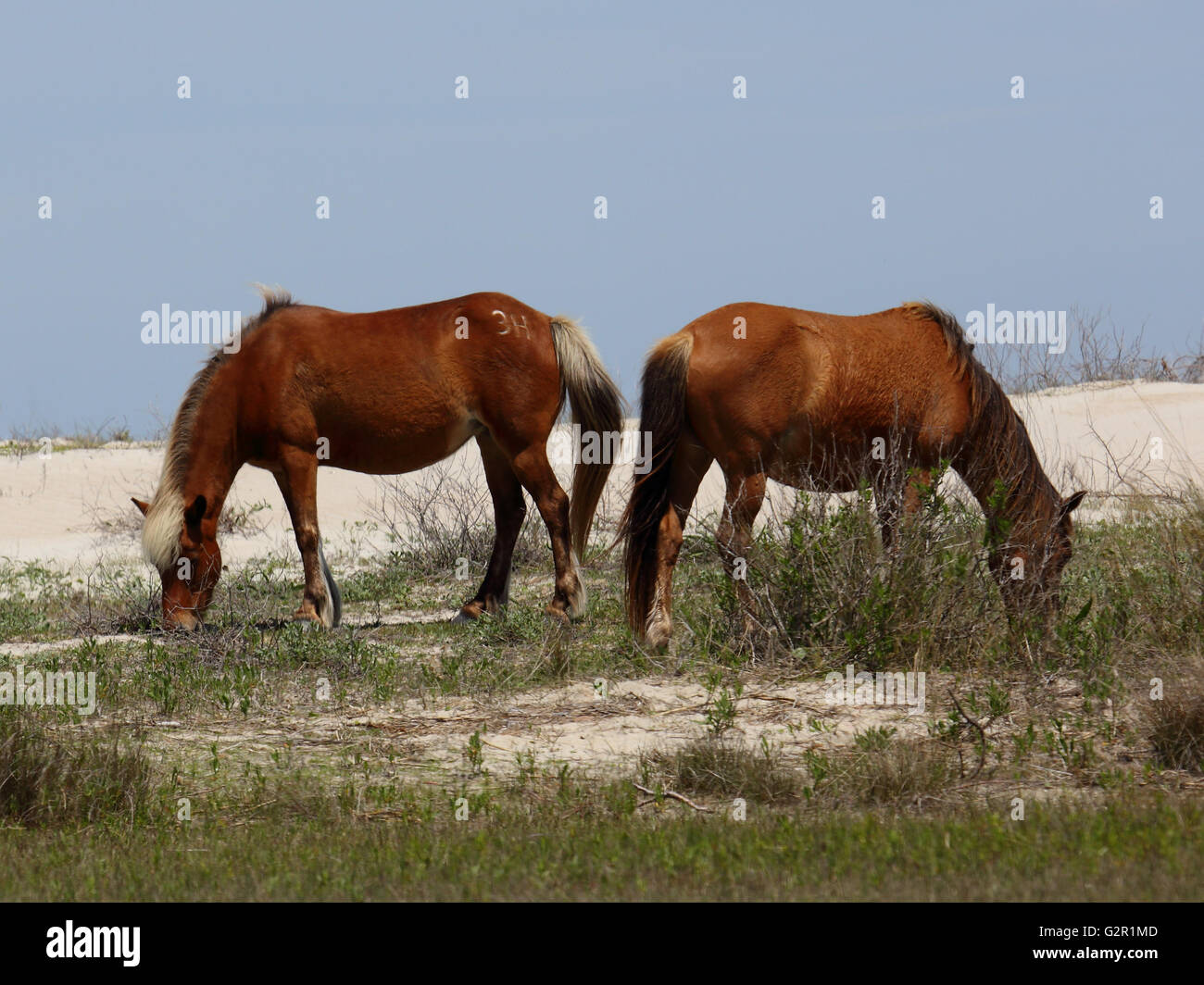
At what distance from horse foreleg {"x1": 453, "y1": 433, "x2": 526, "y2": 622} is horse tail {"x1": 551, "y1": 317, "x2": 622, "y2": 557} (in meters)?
0.64

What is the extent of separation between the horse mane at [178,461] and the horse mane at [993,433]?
4757 millimetres

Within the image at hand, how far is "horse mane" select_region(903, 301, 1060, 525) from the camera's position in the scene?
8617 millimetres

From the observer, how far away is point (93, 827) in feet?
19.2

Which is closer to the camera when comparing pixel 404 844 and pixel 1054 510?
pixel 404 844

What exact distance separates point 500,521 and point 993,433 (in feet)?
13.1

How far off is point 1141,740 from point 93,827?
450 cm

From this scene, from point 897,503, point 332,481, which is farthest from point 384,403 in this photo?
point 332,481

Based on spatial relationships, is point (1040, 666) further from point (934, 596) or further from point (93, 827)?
point (93, 827)

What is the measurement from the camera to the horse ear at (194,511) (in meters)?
9.92

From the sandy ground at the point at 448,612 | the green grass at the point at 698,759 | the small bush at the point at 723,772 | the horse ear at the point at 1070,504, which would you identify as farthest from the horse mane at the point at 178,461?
the horse ear at the point at 1070,504

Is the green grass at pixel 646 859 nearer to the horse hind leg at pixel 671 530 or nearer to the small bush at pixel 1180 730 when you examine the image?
the small bush at pixel 1180 730

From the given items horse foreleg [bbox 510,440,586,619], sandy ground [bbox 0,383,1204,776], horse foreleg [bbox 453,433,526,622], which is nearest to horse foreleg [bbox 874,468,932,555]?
sandy ground [bbox 0,383,1204,776]

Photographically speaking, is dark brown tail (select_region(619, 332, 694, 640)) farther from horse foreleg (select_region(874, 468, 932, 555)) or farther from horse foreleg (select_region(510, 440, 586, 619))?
horse foreleg (select_region(510, 440, 586, 619))
